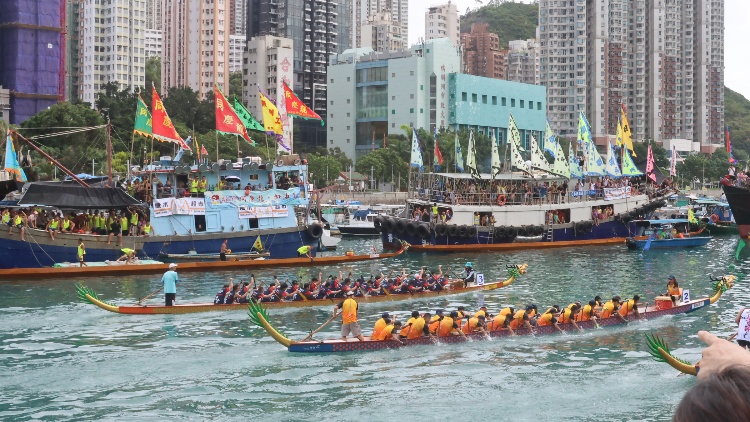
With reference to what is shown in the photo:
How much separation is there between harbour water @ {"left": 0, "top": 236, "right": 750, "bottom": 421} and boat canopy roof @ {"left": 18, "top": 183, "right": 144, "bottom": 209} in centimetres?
954

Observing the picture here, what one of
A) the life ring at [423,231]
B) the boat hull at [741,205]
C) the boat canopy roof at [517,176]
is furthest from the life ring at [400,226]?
the boat hull at [741,205]

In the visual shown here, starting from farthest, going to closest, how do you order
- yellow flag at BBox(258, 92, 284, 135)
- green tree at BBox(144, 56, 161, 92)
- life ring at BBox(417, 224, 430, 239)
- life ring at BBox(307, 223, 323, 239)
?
green tree at BBox(144, 56, 161, 92)
life ring at BBox(417, 224, 430, 239)
life ring at BBox(307, 223, 323, 239)
yellow flag at BBox(258, 92, 284, 135)

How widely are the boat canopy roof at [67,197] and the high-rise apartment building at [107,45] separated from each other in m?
120

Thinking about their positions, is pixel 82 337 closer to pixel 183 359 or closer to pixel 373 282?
pixel 183 359

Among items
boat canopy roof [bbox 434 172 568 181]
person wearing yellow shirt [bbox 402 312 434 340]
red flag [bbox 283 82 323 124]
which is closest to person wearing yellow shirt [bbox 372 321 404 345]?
person wearing yellow shirt [bbox 402 312 434 340]

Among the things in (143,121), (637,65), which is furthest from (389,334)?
(637,65)

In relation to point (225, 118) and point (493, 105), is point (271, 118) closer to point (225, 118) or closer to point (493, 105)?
point (225, 118)

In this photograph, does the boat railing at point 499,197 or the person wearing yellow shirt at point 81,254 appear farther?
the boat railing at point 499,197

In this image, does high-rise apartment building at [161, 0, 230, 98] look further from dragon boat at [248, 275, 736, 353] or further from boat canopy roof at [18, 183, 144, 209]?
dragon boat at [248, 275, 736, 353]

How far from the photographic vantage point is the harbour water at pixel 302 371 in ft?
66.1

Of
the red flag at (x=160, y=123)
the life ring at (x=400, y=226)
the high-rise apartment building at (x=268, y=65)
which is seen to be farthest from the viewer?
the high-rise apartment building at (x=268, y=65)

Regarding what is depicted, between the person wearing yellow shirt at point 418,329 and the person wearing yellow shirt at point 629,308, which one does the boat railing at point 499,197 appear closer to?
the person wearing yellow shirt at point 629,308

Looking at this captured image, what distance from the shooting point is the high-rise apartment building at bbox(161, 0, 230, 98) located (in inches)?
6058

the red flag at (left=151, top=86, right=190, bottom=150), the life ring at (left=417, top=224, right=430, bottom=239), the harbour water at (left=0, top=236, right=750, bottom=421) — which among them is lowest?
the harbour water at (left=0, top=236, right=750, bottom=421)
